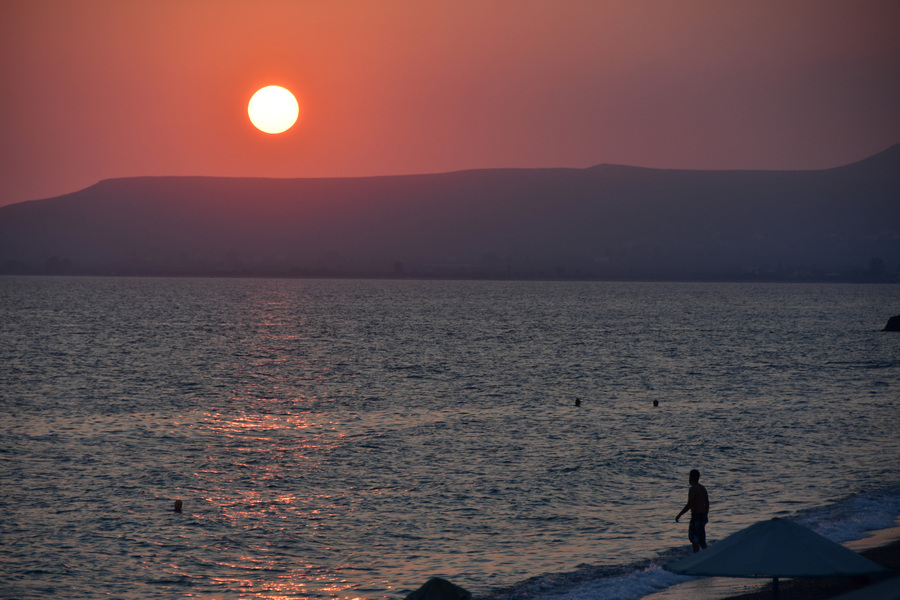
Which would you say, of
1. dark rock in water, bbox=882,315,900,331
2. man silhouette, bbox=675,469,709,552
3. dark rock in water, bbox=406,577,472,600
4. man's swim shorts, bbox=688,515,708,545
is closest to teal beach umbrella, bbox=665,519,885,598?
dark rock in water, bbox=406,577,472,600

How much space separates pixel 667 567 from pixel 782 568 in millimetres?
2151

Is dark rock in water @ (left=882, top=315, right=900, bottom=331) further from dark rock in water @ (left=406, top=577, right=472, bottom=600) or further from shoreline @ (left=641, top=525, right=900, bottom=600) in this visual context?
dark rock in water @ (left=406, top=577, right=472, bottom=600)

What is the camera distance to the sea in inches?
1059

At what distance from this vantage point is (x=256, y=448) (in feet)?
158

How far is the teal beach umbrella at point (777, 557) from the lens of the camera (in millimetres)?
15625

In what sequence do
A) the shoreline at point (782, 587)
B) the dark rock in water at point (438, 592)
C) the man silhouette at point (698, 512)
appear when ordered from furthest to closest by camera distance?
the man silhouette at point (698, 512), the shoreline at point (782, 587), the dark rock in water at point (438, 592)

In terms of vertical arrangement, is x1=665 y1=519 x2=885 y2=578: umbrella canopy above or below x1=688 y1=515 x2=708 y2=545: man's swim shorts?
above

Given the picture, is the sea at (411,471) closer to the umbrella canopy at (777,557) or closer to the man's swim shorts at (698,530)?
the man's swim shorts at (698,530)

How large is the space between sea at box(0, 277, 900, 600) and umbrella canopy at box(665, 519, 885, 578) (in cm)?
787

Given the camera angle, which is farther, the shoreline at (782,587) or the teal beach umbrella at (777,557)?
the shoreline at (782,587)

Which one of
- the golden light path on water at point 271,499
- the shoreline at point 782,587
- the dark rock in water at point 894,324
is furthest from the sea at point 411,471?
the dark rock in water at point 894,324

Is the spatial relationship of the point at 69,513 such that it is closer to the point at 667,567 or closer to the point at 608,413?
the point at 667,567

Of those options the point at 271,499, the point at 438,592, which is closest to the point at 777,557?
the point at 438,592

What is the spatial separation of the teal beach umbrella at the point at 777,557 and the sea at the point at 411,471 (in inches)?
309
